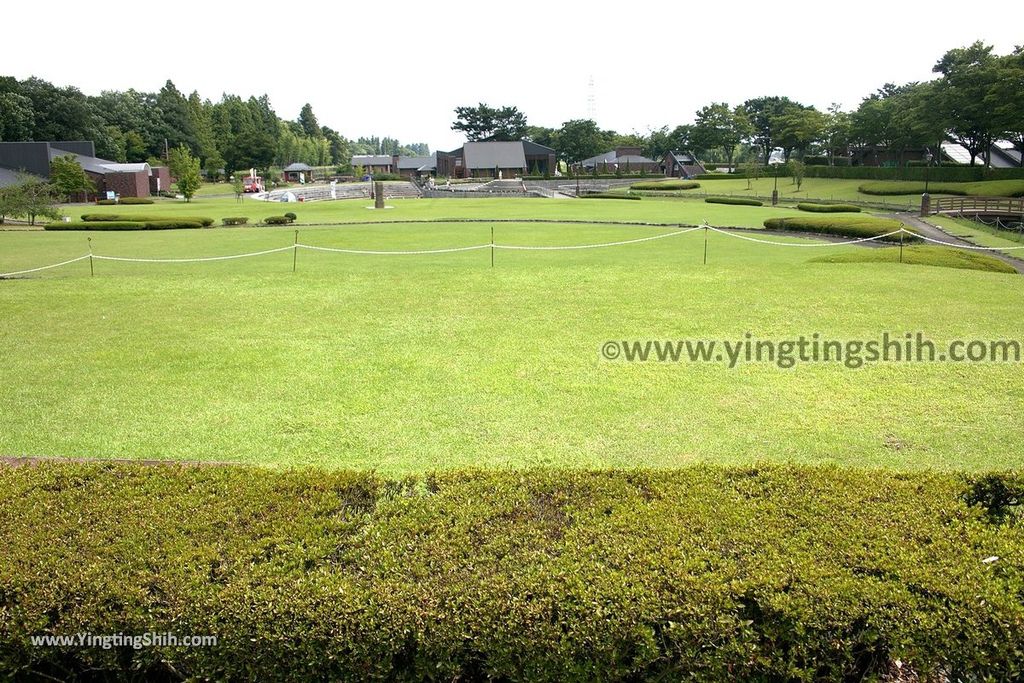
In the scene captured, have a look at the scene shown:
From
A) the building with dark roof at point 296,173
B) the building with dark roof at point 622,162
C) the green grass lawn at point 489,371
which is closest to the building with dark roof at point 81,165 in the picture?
the building with dark roof at point 296,173

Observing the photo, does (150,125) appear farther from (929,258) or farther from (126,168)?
(929,258)

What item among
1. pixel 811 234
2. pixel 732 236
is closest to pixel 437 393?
pixel 732 236

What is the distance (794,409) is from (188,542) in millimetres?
6614

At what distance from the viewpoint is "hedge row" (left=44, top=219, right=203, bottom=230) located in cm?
3547

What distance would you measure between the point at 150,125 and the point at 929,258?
99.6 meters

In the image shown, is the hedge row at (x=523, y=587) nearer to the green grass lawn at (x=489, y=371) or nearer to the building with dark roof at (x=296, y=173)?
the green grass lawn at (x=489, y=371)

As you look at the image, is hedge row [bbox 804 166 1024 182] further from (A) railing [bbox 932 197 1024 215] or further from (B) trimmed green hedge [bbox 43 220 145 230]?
(B) trimmed green hedge [bbox 43 220 145 230]

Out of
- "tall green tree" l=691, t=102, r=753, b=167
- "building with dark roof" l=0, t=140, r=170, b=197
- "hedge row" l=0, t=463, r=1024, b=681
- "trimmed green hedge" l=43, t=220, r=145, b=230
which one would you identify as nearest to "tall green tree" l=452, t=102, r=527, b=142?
"tall green tree" l=691, t=102, r=753, b=167

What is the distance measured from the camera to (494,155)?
98.1 m

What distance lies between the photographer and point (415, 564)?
3771 millimetres

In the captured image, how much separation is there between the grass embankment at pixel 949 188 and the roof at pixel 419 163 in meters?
70.4

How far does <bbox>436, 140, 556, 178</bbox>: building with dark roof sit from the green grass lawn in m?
79.6

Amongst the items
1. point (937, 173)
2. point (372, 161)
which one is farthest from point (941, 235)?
point (372, 161)

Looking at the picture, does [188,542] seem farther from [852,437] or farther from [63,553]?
[852,437]
